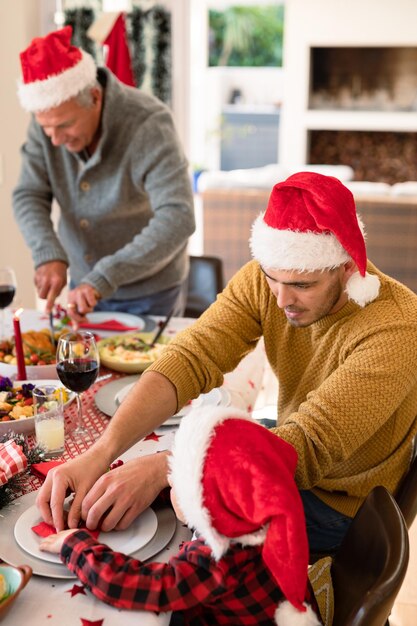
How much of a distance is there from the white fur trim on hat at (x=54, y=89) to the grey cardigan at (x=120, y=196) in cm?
15

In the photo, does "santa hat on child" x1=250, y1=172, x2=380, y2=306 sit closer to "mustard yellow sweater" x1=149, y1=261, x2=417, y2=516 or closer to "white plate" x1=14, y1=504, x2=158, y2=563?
"mustard yellow sweater" x1=149, y1=261, x2=417, y2=516

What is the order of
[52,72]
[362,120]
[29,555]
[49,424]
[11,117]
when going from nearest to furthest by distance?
[29,555]
[49,424]
[52,72]
[11,117]
[362,120]

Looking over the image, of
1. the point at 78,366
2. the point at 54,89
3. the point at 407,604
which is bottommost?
the point at 407,604

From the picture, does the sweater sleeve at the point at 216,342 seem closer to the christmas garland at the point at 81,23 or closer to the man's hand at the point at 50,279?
the man's hand at the point at 50,279

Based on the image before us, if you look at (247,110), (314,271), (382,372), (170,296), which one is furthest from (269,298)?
(247,110)

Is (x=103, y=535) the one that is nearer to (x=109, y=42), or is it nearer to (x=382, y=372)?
(x=382, y=372)

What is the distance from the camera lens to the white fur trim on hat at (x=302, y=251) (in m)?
1.38

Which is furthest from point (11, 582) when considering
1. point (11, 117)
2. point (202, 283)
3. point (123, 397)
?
point (11, 117)

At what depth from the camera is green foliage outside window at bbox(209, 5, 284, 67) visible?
993 centimetres

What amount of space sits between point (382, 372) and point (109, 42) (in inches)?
127

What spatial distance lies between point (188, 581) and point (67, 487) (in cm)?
28

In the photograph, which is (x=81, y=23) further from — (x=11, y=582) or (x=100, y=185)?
(x=11, y=582)

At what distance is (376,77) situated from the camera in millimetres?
8641

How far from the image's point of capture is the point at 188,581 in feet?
3.34
